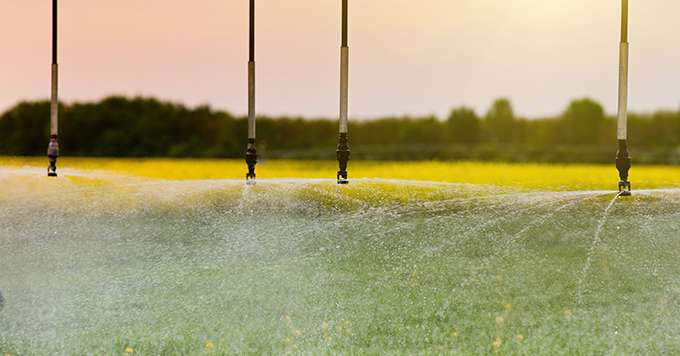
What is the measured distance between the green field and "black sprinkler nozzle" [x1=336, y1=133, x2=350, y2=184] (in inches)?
12.0

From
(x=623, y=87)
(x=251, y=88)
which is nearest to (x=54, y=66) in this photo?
(x=251, y=88)

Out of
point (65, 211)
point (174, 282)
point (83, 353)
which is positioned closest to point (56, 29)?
point (65, 211)

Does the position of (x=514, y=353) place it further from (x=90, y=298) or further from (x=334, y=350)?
(x=90, y=298)

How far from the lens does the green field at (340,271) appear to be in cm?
1160

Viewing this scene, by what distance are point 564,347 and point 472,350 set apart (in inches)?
49.7

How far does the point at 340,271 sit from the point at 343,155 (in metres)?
4.27

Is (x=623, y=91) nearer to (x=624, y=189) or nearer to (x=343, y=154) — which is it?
(x=624, y=189)

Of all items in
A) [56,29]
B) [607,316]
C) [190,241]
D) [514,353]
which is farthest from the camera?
[56,29]

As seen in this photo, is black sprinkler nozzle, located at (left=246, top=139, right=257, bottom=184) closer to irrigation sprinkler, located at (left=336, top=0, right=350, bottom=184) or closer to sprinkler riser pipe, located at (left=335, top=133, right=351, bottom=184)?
sprinkler riser pipe, located at (left=335, top=133, right=351, bottom=184)

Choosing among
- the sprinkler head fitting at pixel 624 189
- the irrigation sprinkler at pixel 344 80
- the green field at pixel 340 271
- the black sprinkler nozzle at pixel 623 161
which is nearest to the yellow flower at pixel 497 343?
the green field at pixel 340 271

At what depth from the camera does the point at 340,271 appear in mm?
14039

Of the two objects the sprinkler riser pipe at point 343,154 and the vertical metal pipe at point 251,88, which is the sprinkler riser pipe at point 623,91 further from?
the vertical metal pipe at point 251,88

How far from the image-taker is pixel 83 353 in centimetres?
1141

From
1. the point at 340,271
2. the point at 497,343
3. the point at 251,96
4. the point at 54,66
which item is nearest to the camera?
the point at 497,343
